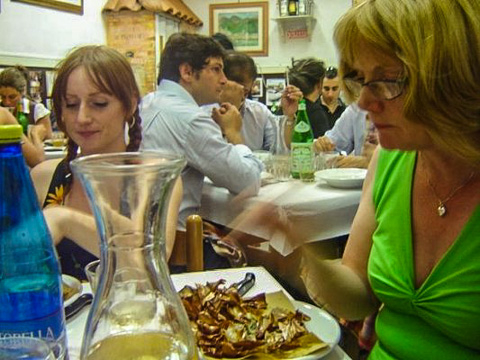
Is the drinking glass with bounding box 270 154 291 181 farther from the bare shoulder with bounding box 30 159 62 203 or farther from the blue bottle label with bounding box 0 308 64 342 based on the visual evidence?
the blue bottle label with bounding box 0 308 64 342

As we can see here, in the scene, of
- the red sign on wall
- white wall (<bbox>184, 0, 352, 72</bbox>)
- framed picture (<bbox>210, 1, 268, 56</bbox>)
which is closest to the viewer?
white wall (<bbox>184, 0, 352, 72</bbox>)

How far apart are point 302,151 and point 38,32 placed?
13.5 ft

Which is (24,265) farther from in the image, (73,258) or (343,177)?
(343,177)

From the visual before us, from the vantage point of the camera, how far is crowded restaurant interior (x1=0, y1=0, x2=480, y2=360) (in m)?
0.51

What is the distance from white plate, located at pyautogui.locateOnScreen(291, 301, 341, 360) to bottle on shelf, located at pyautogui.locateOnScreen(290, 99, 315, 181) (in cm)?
157

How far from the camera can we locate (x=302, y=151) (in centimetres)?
246

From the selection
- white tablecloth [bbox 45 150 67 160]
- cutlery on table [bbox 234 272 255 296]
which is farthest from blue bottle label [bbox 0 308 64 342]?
white tablecloth [bbox 45 150 67 160]

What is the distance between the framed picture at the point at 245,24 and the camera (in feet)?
25.4

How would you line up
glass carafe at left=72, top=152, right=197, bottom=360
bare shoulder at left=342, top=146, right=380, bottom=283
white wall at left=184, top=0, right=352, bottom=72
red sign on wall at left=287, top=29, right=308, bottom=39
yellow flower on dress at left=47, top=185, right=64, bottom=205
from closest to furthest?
glass carafe at left=72, top=152, right=197, bottom=360 → bare shoulder at left=342, top=146, right=380, bottom=283 → yellow flower on dress at left=47, top=185, right=64, bottom=205 → white wall at left=184, top=0, right=352, bottom=72 → red sign on wall at left=287, top=29, right=308, bottom=39

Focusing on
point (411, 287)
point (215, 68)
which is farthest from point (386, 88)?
point (215, 68)

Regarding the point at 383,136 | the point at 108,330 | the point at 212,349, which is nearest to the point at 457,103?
the point at 383,136

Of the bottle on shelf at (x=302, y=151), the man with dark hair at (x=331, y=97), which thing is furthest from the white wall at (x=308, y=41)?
the bottle on shelf at (x=302, y=151)

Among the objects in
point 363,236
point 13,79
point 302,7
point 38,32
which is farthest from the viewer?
point 302,7

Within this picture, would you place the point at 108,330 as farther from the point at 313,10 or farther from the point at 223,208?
the point at 313,10
